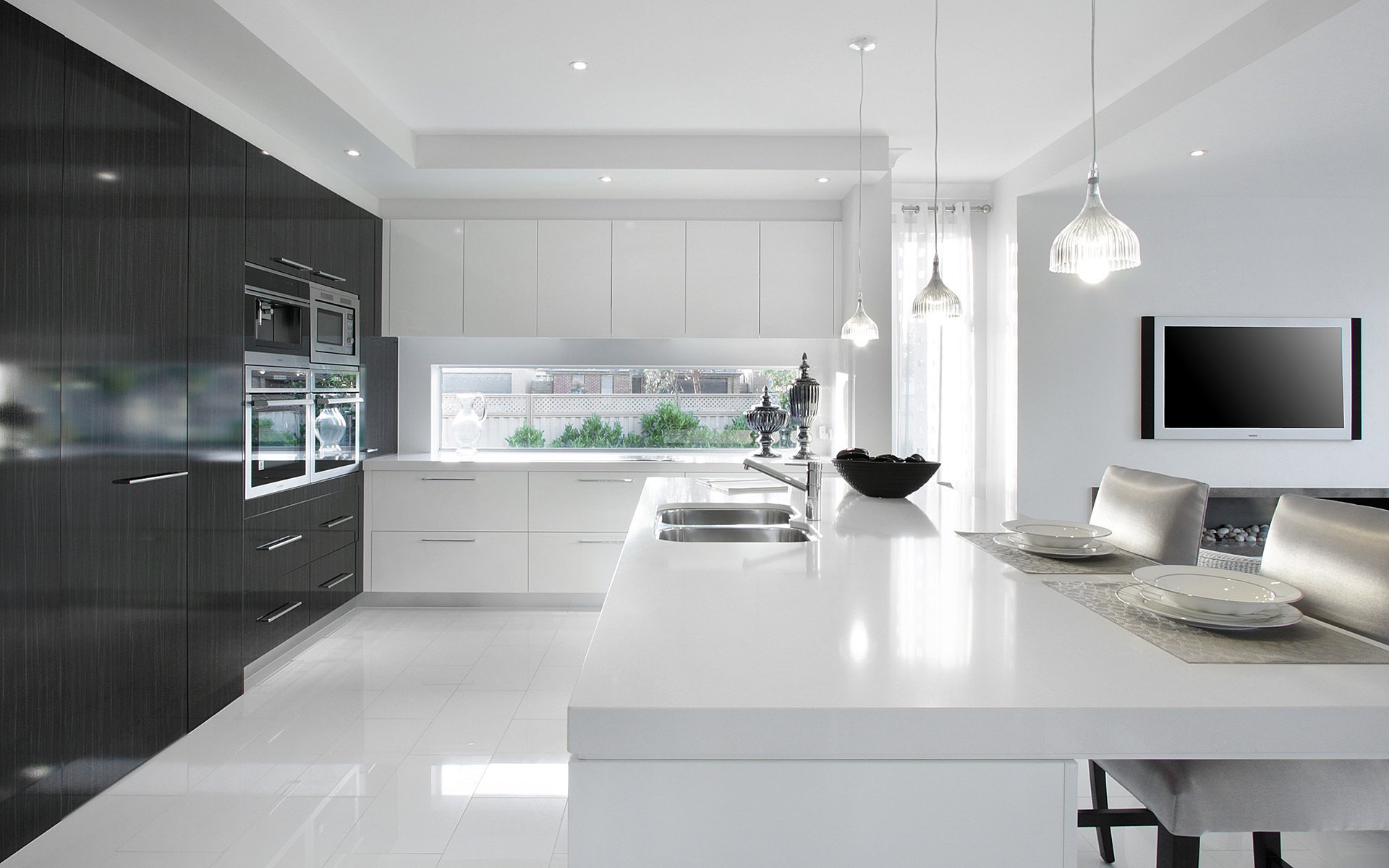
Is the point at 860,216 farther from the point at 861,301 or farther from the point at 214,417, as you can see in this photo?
the point at 214,417

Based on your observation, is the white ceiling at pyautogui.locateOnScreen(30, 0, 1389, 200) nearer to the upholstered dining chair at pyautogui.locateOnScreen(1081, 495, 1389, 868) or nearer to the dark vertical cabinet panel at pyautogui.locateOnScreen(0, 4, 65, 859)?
the dark vertical cabinet panel at pyautogui.locateOnScreen(0, 4, 65, 859)

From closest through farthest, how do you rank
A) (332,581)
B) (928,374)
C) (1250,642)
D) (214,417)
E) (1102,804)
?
(1250,642)
(1102,804)
(214,417)
(332,581)
(928,374)

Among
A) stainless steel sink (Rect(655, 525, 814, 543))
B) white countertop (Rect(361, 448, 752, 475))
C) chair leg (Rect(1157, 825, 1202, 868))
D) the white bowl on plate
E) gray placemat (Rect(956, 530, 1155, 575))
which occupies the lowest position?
chair leg (Rect(1157, 825, 1202, 868))

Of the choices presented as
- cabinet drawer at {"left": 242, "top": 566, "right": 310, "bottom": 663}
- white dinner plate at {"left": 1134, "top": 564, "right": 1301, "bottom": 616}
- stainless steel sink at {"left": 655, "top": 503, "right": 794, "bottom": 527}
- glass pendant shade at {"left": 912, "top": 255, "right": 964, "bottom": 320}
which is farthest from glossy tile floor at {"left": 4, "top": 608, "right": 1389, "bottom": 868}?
glass pendant shade at {"left": 912, "top": 255, "right": 964, "bottom": 320}

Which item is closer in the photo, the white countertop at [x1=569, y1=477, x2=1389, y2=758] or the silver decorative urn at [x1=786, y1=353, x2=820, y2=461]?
the white countertop at [x1=569, y1=477, x2=1389, y2=758]

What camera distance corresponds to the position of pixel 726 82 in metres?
3.27

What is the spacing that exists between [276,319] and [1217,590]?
3402 mm

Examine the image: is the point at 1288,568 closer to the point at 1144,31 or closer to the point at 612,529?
the point at 1144,31

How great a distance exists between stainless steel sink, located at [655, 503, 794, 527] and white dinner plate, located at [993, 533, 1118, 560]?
0.71 meters

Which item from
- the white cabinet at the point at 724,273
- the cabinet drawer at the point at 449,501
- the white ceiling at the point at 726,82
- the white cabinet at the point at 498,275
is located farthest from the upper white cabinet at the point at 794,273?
the cabinet drawer at the point at 449,501

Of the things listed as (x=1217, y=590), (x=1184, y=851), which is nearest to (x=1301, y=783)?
(x=1184, y=851)

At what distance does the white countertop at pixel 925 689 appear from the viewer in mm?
841

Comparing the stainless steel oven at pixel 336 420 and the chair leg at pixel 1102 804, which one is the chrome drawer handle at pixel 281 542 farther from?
the chair leg at pixel 1102 804

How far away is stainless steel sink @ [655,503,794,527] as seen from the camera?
240cm
